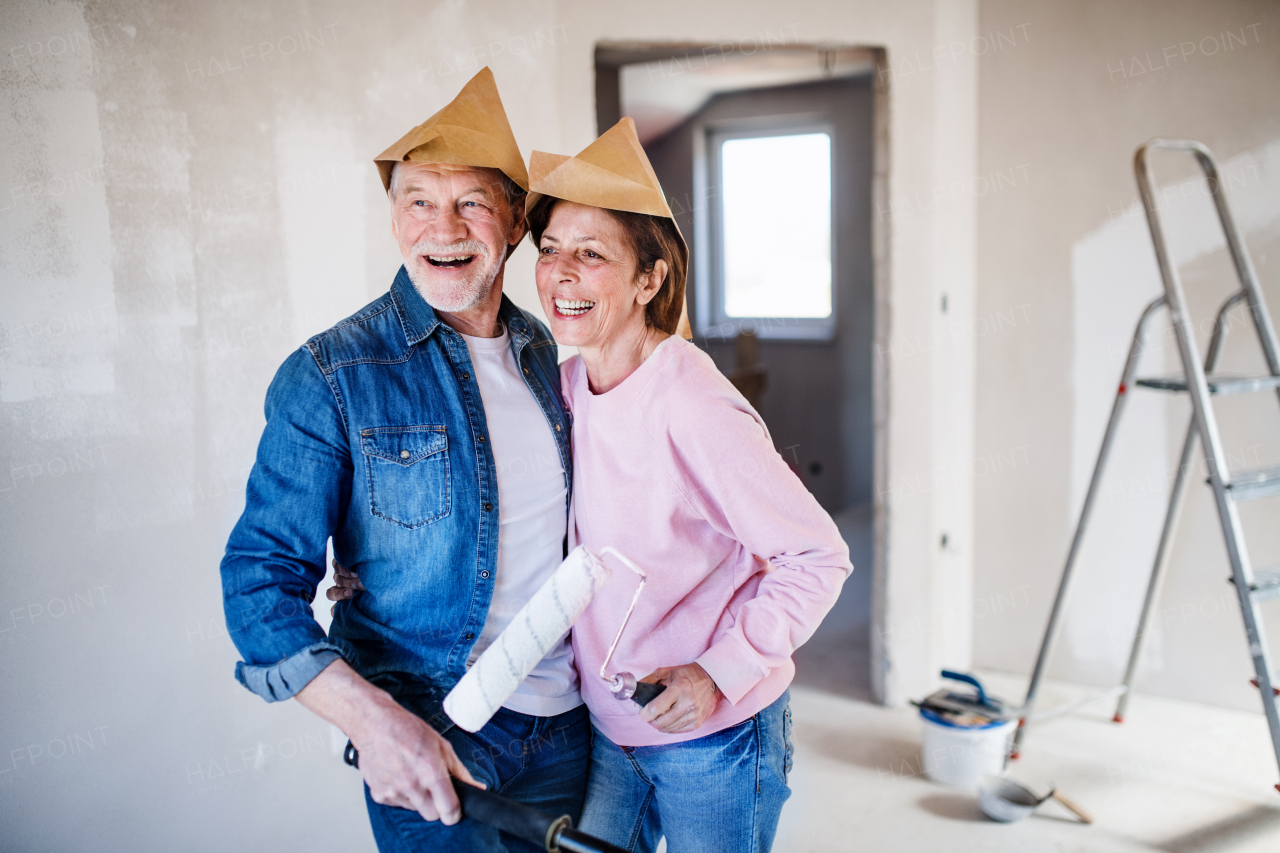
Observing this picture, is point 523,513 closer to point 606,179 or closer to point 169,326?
point 606,179

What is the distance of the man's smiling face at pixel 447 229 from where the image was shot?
146cm

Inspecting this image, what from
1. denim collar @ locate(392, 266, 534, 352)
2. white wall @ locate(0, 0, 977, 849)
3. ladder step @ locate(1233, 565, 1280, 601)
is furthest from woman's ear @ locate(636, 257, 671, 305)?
ladder step @ locate(1233, 565, 1280, 601)

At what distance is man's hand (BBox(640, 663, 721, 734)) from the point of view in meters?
1.29

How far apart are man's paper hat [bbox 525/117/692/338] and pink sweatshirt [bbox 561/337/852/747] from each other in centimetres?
24

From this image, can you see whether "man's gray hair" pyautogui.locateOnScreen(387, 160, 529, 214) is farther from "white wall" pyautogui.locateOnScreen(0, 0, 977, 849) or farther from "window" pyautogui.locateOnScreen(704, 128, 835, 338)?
"window" pyautogui.locateOnScreen(704, 128, 835, 338)

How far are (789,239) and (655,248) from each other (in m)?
5.43

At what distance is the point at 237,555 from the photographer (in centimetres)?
125

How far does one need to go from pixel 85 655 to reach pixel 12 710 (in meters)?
0.17

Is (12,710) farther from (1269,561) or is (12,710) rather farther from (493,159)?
(1269,561)

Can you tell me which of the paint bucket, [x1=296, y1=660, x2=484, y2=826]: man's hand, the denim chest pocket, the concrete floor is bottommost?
the concrete floor

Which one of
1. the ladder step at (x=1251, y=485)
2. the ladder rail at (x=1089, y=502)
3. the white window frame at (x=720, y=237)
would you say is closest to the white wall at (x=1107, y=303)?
the ladder rail at (x=1089, y=502)

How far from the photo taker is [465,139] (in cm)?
144

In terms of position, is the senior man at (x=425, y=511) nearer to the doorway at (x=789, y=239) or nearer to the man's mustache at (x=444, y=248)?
the man's mustache at (x=444, y=248)

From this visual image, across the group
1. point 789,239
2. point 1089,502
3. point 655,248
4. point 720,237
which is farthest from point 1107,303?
point 720,237
